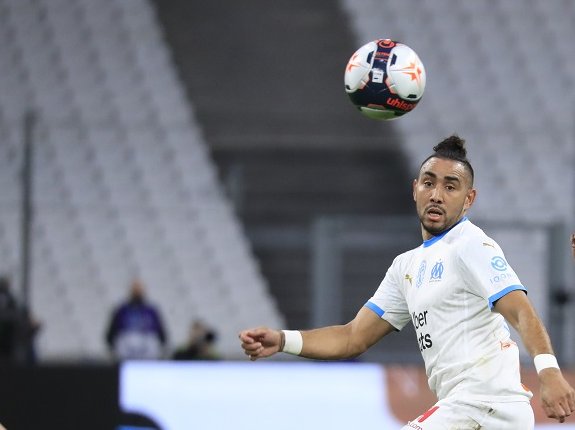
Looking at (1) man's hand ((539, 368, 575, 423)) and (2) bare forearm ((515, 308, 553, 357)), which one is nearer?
(1) man's hand ((539, 368, 575, 423))

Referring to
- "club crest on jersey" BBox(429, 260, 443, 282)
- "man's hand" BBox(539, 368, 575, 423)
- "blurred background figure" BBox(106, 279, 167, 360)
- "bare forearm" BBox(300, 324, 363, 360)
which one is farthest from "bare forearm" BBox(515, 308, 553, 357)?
"blurred background figure" BBox(106, 279, 167, 360)

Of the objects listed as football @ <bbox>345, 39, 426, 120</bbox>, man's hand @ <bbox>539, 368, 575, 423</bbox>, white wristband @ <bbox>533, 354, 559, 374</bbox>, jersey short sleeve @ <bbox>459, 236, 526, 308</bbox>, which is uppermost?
football @ <bbox>345, 39, 426, 120</bbox>

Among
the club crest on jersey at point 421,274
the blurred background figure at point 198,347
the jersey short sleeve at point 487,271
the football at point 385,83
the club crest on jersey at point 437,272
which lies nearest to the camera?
the jersey short sleeve at point 487,271

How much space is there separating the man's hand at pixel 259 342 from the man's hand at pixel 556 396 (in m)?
1.20

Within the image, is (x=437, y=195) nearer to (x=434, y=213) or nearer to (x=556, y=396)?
(x=434, y=213)

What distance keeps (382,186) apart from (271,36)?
250 cm

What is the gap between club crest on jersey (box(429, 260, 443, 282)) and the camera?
405 centimetres

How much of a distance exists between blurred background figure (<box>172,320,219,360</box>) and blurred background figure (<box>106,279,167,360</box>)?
52cm

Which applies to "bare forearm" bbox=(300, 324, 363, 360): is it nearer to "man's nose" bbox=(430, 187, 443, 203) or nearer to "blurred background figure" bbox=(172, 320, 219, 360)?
"man's nose" bbox=(430, 187, 443, 203)

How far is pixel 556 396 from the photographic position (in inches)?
132

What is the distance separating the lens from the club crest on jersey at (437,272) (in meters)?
4.05

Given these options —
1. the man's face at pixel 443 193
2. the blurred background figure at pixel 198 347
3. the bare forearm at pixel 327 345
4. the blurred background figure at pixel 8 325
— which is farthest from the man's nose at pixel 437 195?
the blurred background figure at pixel 8 325

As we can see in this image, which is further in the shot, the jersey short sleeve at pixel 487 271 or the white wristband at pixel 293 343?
the white wristband at pixel 293 343

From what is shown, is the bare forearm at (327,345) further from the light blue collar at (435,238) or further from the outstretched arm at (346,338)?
the light blue collar at (435,238)
